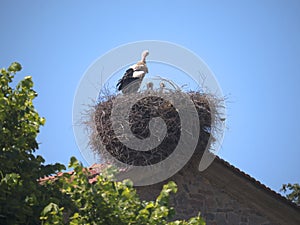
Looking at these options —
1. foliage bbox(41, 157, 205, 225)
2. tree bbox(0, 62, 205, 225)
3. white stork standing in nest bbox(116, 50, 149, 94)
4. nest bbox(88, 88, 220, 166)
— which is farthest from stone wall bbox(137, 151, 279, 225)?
foliage bbox(41, 157, 205, 225)

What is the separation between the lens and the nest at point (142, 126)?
962cm

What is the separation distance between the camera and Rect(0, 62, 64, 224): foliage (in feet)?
20.6

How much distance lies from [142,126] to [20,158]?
321cm

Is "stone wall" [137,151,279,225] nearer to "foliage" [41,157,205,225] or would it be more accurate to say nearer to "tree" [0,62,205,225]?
"tree" [0,62,205,225]

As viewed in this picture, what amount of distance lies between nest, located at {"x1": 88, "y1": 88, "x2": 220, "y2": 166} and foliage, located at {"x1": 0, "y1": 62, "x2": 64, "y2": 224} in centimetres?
282

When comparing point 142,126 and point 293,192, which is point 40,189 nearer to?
point 142,126

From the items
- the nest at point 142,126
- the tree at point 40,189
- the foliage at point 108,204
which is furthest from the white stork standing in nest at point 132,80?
the foliage at point 108,204

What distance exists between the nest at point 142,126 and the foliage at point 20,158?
282 cm

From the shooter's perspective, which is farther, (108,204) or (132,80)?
(132,80)

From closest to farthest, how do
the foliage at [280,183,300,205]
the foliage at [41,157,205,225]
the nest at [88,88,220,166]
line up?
the foliage at [41,157,205,225] < the nest at [88,88,220,166] < the foliage at [280,183,300,205]

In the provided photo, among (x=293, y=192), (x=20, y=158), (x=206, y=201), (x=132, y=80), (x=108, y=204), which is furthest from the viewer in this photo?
(x=293, y=192)

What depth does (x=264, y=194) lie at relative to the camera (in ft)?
33.0

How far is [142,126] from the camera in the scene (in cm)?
961

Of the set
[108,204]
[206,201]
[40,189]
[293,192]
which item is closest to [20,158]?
[40,189]
